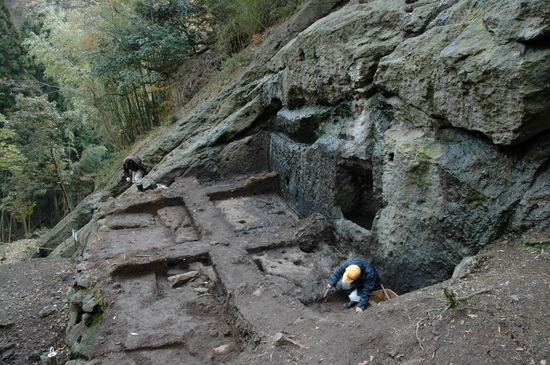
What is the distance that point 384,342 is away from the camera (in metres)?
2.82

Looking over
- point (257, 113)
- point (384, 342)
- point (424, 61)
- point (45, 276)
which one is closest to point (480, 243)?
point (384, 342)

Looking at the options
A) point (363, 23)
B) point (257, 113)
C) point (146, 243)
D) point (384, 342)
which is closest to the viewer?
point (384, 342)

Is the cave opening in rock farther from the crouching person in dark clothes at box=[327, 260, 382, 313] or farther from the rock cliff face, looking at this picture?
the crouching person in dark clothes at box=[327, 260, 382, 313]

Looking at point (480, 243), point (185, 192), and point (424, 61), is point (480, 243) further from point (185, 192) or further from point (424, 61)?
point (185, 192)

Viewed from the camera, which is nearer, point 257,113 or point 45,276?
point 45,276

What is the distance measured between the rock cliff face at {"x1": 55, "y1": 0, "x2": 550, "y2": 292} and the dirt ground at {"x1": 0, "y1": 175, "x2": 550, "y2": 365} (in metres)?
0.46

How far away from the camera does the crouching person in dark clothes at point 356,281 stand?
4.38 meters

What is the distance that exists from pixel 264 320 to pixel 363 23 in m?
4.17

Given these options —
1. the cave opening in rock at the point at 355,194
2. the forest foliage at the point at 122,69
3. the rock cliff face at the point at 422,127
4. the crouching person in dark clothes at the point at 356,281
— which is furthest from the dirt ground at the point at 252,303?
the forest foliage at the point at 122,69

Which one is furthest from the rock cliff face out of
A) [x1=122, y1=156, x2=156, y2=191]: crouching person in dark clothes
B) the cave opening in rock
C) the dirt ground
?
[x1=122, y1=156, x2=156, y2=191]: crouching person in dark clothes

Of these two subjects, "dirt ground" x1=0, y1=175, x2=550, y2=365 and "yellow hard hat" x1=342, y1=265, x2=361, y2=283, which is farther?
"yellow hard hat" x1=342, y1=265, x2=361, y2=283

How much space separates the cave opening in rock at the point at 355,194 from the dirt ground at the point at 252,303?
57 cm

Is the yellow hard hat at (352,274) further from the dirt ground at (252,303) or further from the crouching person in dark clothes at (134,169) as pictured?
the crouching person in dark clothes at (134,169)

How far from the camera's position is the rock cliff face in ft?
10.6
